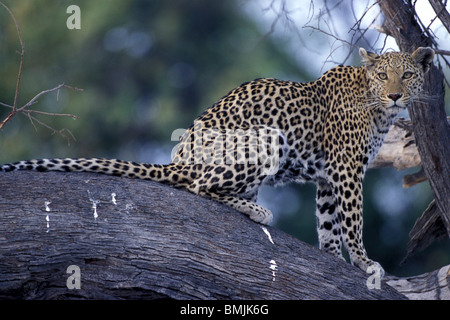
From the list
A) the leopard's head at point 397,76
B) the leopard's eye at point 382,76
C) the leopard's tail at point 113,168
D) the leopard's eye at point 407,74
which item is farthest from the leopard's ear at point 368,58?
the leopard's tail at point 113,168

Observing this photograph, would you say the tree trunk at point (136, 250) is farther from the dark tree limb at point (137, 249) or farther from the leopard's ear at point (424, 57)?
the leopard's ear at point (424, 57)

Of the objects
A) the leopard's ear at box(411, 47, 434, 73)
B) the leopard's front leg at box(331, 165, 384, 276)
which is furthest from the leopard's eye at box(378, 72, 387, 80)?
the leopard's front leg at box(331, 165, 384, 276)

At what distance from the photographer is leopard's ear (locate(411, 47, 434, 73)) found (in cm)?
812

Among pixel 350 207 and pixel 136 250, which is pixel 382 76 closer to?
pixel 350 207

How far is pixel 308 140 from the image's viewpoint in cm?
819

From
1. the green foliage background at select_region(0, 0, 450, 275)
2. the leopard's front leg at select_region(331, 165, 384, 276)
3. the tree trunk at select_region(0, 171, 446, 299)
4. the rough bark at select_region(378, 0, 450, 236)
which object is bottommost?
the tree trunk at select_region(0, 171, 446, 299)

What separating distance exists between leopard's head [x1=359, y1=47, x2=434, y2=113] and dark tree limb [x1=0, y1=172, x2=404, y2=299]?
6.92 ft

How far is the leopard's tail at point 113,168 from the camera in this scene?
6852 millimetres

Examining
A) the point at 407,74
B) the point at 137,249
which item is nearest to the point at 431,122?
the point at 407,74

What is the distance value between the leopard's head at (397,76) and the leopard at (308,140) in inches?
0.4

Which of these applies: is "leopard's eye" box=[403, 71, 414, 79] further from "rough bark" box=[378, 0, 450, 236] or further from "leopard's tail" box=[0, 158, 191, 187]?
"leopard's tail" box=[0, 158, 191, 187]
